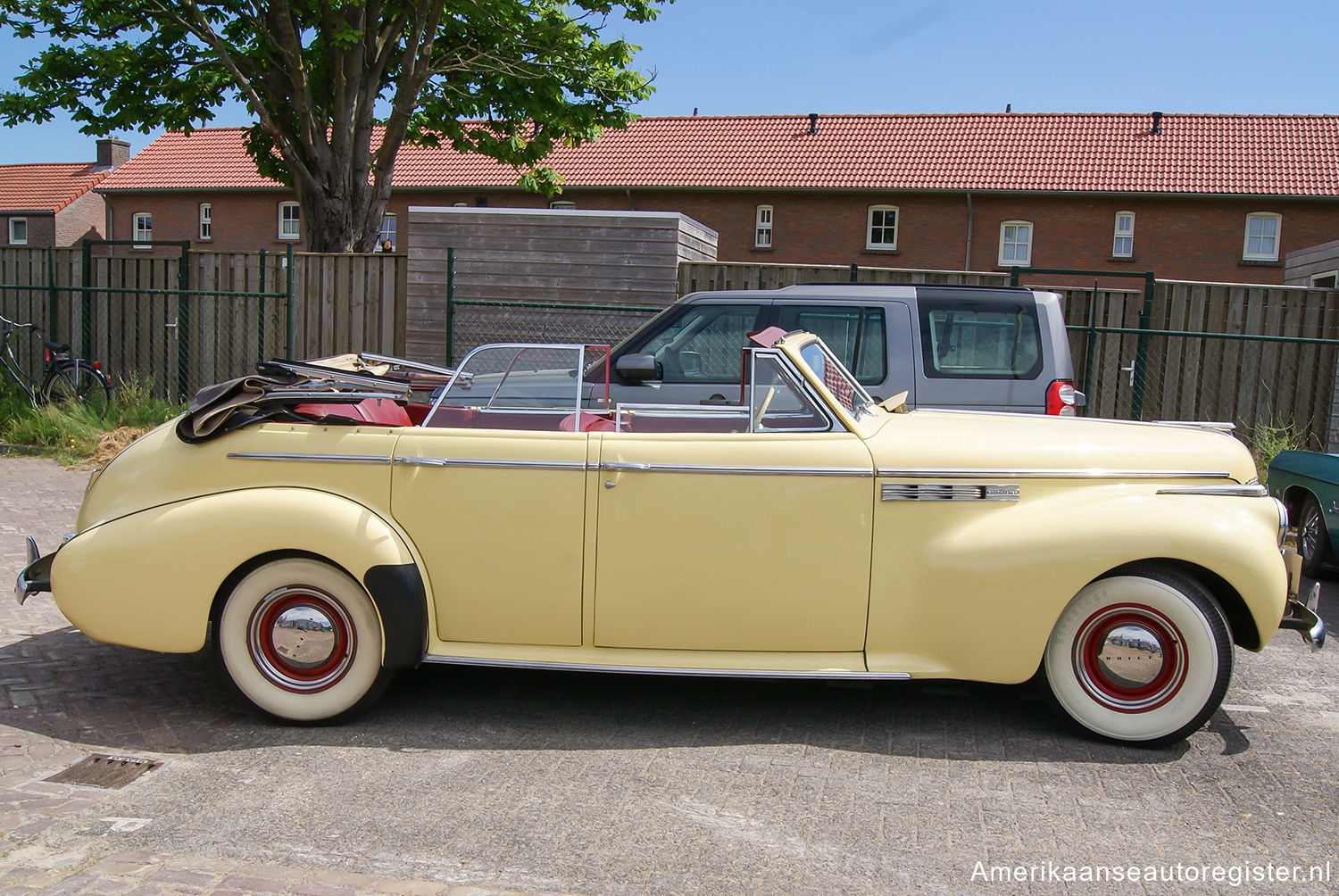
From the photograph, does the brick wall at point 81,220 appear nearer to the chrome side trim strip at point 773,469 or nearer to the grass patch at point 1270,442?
the grass patch at point 1270,442

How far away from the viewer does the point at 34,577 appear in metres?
4.45

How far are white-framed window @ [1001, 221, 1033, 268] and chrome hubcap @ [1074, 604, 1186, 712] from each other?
26.7m

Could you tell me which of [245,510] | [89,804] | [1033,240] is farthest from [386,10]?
[1033,240]

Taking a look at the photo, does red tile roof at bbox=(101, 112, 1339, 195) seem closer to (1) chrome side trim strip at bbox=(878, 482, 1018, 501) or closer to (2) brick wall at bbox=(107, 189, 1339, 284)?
(2) brick wall at bbox=(107, 189, 1339, 284)

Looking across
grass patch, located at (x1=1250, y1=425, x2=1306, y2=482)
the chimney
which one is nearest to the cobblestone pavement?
grass patch, located at (x1=1250, y1=425, x2=1306, y2=482)

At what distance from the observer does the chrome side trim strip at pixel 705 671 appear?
13.3 feet

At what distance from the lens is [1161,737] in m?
4.03

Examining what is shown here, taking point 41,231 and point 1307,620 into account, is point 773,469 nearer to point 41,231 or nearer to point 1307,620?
point 1307,620

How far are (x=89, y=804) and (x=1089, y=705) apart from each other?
11.9ft

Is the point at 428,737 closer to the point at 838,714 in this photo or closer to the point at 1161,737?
the point at 838,714

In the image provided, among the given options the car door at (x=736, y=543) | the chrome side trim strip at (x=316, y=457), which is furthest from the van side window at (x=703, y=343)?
the chrome side trim strip at (x=316, y=457)

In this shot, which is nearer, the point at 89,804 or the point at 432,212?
the point at 89,804

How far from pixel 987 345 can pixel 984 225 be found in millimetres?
23530

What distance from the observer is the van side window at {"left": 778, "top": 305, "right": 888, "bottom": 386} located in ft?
23.8
